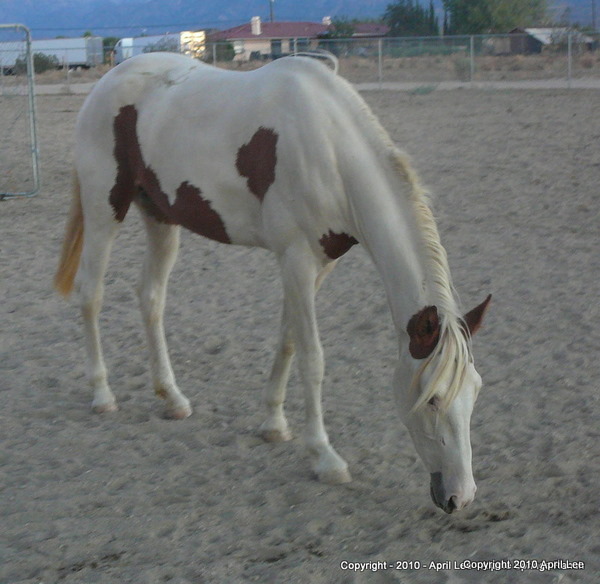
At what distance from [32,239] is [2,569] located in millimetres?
5417

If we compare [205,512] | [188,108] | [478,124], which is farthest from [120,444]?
[478,124]

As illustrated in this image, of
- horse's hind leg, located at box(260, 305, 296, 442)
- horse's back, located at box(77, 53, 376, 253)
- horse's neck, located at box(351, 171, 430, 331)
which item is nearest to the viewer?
horse's neck, located at box(351, 171, 430, 331)

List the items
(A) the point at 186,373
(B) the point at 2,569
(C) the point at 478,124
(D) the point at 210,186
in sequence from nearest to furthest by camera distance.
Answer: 1. (B) the point at 2,569
2. (D) the point at 210,186
3. (A) the point at 186,373
4. (C) the point at 478,124

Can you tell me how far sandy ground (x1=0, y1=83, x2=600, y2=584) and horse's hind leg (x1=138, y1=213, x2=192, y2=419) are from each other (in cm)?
20

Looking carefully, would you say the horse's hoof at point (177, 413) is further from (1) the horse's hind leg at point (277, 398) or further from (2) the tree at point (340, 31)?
(2) the tree at point (340, 31)

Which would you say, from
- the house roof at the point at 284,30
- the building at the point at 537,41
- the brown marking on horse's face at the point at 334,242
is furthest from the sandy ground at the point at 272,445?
the house roof at the point at 284,30

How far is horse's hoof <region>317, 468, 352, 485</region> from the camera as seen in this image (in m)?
3.59

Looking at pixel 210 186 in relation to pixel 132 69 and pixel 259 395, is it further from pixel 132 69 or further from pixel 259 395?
pixel 259 395

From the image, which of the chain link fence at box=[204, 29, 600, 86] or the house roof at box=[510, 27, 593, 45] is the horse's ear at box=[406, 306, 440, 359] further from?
the house roof at box=[510, 27, 593, 45]

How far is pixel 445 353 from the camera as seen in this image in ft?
9.62

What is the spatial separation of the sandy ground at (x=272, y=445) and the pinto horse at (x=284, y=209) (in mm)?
239

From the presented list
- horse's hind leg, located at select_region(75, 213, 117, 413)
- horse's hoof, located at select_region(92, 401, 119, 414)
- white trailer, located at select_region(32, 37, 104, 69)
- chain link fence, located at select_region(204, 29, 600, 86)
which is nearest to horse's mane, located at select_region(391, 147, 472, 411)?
horse's hind leg, located at select_region(75, 213, 117, 413)

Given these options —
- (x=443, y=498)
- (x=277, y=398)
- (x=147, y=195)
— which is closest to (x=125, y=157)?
(x=147, y=195)

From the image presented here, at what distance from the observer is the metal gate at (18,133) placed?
9773mm
